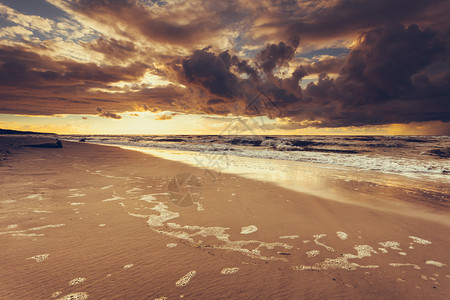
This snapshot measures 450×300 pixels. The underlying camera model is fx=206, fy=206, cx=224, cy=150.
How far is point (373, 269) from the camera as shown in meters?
3.11

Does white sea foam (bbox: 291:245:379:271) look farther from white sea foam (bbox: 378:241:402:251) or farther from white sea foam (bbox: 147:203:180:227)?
Answer: white sea foam (bbox: 147:203:180:227)

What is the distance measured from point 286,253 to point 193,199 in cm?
361

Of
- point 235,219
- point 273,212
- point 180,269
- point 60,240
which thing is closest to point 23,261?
point 60,240

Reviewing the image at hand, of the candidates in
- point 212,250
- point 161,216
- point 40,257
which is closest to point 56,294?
point 40,257

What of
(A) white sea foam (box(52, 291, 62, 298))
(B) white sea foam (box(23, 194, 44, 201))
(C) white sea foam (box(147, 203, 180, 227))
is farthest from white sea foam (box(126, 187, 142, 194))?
(A) white sea foam (box(52, 291, 62, 298))

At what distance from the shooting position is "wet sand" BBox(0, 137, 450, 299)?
8.68ft

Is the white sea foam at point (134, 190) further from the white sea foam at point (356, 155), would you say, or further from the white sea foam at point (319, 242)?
the white sea foam at point (319, 242)

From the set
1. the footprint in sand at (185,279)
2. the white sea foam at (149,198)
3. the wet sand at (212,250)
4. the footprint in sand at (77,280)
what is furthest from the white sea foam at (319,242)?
the white sea foam at (149,198)

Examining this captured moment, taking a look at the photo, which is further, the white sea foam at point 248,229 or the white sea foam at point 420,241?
the white sea foam at point 248,229

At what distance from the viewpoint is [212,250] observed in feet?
11.6

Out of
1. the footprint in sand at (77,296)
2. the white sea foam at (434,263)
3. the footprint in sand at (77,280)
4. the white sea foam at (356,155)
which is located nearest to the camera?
the footprint in sand at (77,296)

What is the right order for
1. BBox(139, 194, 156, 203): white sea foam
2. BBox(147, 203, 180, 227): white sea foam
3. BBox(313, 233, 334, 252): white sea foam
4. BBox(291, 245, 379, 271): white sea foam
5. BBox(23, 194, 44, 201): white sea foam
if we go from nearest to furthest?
BBox(291, 245, 379, 271): white sea foam, BBox(313, 233, 334, 252): white sea foam, BBox(147, 203, 180, 227): white sea foam, BBox(23, 194, 44, 201): white sea foam, BBox(139, 194, 156, 203): white sea foam

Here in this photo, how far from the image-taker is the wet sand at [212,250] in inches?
104

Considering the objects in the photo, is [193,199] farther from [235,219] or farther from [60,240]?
[60,240]
